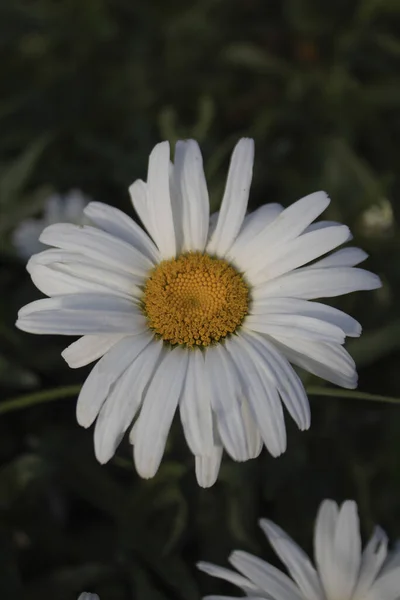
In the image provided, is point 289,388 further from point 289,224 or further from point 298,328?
point 289,224

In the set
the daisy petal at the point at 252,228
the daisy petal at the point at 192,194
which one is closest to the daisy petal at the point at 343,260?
the daisy petal at the point at 252,228

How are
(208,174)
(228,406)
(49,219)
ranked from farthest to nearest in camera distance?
(49,219)
(208,174)
(228,406)

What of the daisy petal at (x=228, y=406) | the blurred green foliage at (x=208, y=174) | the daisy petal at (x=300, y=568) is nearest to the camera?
the daisy petal at (x=228, y=406)

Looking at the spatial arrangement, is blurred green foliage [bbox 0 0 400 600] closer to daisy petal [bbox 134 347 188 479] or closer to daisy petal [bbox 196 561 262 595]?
daisy petal [bbox 196 561 262 595]

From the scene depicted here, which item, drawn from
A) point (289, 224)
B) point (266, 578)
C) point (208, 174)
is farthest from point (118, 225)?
point (266, 578)

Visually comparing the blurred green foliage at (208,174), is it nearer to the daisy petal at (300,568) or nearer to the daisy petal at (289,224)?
the daisy petal at (300,568)

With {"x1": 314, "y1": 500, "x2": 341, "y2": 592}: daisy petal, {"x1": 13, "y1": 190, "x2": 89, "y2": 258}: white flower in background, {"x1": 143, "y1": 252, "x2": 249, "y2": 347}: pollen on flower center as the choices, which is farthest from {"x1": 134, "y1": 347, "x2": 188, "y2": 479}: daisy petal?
{"x1": 13, "y1": 190, "x2": 89, "y2": 258}: white flower in background
